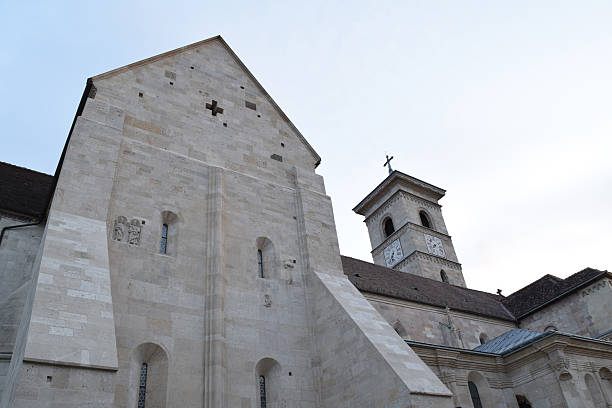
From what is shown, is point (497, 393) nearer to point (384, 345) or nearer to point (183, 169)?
point (384, 345)

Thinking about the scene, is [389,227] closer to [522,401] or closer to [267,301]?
[522,401]

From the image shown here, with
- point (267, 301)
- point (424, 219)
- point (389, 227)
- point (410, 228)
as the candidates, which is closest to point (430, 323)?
point (267, 301)

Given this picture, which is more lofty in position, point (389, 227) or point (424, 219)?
point (424, 219)

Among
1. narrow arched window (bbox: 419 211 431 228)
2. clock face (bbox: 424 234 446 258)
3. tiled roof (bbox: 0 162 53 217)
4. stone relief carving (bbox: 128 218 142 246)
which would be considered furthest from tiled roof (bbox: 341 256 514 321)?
tiled roof (bbox: 0 162 53 217)

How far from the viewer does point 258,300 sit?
10.9 metres

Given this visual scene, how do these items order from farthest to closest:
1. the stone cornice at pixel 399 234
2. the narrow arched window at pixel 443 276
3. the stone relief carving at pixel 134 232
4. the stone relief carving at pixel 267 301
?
the stone cornice at pixel 399 234, the narrow arched window at pixel 443 276, the stone relief carving at pixel 267 301, the stone relief carving at pixel 134 232

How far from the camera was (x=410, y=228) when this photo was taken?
33.6 meters

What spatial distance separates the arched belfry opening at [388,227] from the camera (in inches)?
1430

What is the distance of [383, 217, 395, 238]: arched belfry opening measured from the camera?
36312mm

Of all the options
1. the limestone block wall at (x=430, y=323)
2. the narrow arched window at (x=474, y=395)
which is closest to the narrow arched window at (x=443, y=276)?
the limestone block wall at (x=430, y=323)

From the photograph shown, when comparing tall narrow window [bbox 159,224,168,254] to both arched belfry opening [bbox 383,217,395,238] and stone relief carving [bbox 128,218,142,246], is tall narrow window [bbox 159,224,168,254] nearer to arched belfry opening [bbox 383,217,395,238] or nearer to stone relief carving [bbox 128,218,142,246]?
stone relief carving [bbox 128,218,142,246]

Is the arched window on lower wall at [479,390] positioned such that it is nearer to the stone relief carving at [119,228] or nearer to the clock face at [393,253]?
the stone relief carving at [119,228]

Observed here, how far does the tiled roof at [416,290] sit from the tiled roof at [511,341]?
3431 millimetres

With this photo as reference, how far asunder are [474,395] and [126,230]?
1090 cm
